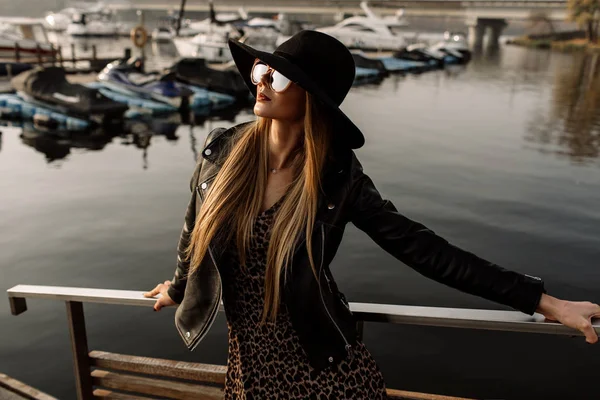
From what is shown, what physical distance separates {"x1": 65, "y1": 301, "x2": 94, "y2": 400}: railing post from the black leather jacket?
2.92 ft

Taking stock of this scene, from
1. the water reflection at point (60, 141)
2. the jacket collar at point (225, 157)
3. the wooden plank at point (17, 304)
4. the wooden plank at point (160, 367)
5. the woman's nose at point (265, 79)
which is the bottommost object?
the water reflection at point (60, 141)

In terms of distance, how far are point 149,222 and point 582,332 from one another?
976 cm

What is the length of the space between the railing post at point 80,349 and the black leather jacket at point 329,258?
890 millimetres

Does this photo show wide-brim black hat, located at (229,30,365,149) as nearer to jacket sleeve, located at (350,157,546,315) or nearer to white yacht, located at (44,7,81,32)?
jacket sleeve, located at (350,157,546,315)

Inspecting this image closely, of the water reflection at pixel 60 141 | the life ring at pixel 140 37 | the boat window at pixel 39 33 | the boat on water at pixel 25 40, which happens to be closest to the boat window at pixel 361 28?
the life ring at pixel 140 37

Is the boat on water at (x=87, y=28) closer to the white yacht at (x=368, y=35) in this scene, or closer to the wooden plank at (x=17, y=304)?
the white yacht at (x=368, y=35)

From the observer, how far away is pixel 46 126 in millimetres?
19078

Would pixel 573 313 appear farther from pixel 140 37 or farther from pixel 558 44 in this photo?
pixel 558 44

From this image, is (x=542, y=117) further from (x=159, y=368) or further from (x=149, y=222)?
(x=159, y=368)

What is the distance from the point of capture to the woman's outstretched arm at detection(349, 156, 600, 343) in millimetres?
1703

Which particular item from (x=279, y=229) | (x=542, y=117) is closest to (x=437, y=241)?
(x=279, y=229)

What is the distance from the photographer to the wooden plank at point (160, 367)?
8.18 feet

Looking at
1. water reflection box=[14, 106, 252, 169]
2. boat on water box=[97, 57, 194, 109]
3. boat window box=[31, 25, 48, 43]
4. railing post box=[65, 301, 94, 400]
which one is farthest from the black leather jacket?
boat window box=[31, 25, 48, 43]

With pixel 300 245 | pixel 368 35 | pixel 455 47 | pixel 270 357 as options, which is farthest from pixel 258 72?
pixel 455 47
